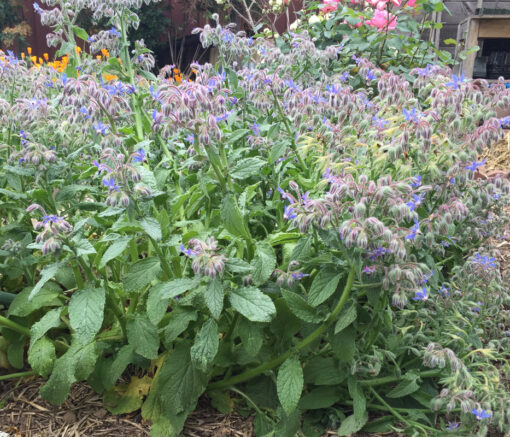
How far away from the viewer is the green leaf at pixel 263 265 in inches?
67.8

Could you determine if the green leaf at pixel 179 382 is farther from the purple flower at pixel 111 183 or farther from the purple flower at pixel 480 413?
the purple flower at pixel 480 413

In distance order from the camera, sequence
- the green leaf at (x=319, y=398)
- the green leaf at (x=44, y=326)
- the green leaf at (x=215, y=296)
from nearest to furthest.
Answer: the green leaf at (x=215, y=296) < the green leaf at (x=44, y=326) < the green leaf at (x=319, y=398)

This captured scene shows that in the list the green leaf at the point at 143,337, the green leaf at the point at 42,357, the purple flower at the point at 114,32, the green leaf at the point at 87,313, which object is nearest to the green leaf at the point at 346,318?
A: the green leaf at the point at 143,337

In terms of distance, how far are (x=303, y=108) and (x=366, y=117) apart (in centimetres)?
26

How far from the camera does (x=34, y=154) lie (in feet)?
6.06

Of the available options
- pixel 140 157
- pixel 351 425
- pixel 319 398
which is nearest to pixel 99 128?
pixel 140 157

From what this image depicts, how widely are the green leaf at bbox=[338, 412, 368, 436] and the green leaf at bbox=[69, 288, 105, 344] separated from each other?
0.91 m

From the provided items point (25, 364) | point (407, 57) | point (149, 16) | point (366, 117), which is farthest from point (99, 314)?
point (149, 16)

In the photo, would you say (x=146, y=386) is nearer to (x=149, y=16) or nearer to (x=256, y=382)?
(x=256, y=382)

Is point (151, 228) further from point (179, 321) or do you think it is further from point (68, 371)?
point (68, 371)

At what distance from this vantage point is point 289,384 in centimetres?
170

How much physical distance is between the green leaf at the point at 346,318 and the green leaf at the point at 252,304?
0.22 metres

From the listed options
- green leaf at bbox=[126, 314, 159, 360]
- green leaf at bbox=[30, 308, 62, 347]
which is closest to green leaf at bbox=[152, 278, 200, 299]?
green leaf at bbox=[126, 314, 159, 360]

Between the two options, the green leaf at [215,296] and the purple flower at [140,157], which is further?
the purple flower at [140,157]
